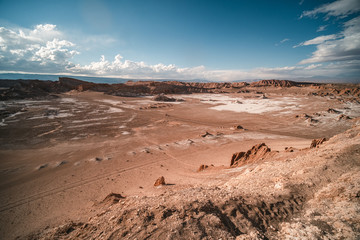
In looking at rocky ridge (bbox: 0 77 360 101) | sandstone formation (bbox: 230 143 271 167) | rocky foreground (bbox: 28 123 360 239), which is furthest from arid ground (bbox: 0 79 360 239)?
rocky ridge (bbox: 0 77 360 101)

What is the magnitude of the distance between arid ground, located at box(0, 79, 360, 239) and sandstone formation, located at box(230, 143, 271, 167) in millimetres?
120

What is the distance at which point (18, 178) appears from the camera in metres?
8.56

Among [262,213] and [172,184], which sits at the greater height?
[262,213]

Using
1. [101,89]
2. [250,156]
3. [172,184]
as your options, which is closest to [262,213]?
[172,184]

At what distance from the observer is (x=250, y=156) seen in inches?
363

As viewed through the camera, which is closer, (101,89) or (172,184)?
(172,184)

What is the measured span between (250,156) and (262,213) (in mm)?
6330

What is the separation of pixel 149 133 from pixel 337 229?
15754 millimetres

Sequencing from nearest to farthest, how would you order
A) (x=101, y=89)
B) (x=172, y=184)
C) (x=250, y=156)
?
(x=172, y=184) < (x=250, y=156) < (x=101, y=89)

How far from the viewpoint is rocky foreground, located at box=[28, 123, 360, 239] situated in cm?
277

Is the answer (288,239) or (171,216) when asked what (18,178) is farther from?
(288,239)

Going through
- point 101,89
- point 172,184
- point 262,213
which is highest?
point 101,89

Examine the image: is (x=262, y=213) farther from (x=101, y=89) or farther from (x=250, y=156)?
(x=101, y=89)

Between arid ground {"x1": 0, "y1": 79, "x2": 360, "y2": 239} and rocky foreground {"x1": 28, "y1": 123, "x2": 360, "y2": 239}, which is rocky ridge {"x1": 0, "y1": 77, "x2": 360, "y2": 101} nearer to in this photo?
arid ground {"x1": 0, "y1": 79, "x2": 360, "y2": 239}
